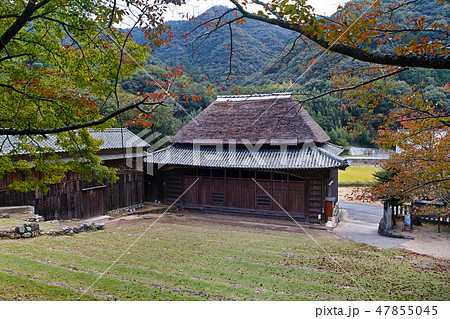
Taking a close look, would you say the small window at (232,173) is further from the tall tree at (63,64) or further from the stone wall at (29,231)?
the tall tree at (63,64)

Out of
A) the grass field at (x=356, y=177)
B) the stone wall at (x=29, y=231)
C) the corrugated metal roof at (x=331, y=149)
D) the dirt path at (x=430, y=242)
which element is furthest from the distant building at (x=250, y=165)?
the grass field at (x=356, y=177)

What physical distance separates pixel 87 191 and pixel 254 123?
10.2 meters

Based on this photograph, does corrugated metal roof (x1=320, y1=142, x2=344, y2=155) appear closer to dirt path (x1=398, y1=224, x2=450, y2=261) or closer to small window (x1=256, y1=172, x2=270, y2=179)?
small window (x1=256, y1=172, x2=270, y2=179)

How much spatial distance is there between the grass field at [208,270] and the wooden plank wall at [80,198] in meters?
3.72

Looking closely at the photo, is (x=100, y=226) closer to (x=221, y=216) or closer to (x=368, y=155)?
(x=221, y=216)

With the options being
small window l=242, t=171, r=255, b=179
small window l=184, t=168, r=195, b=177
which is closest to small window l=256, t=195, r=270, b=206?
small window l=242, t=171, r=255, b=179

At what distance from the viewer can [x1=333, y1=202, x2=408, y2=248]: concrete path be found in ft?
41.4

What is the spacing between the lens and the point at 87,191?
15898mm

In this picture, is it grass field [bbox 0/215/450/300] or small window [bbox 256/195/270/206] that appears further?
small window [bbox 256/195/270/206]

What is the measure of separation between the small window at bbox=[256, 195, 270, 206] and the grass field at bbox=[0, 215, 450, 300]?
5.15 meters

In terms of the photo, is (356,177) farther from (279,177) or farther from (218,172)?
(218,172)

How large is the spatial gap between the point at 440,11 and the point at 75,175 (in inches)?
1464

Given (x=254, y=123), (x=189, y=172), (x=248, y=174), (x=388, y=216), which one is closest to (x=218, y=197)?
(x=248, y=174)

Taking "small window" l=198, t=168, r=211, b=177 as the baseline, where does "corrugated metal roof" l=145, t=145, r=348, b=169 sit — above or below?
above
